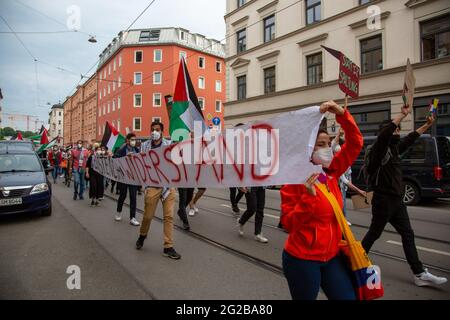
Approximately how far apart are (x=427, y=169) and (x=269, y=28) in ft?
55.9

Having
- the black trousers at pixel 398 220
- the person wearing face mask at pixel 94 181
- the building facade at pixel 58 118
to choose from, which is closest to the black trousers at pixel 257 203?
the black trousers at pixel 398 220

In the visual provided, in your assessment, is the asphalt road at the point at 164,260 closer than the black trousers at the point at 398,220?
Yes

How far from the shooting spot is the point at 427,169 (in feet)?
30.1

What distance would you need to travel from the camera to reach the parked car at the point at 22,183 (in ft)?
21.5

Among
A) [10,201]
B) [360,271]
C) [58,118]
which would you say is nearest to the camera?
[360,271]

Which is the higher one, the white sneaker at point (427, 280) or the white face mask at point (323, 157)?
the white face mask at point (323, 157)

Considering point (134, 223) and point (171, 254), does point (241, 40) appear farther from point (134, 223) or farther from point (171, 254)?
point (171, 254)

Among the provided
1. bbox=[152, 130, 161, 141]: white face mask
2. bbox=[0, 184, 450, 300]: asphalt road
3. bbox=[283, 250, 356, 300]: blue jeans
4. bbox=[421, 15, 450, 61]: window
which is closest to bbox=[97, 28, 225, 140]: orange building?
bbox=[421, 15, 450, 61]: window

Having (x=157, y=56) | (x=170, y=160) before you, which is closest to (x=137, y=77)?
(x=157, y=56)

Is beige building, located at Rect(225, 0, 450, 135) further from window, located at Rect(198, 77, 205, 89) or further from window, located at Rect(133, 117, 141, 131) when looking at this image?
window, located at Rect(133, 117, 141, 131)

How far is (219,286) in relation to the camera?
3477mm

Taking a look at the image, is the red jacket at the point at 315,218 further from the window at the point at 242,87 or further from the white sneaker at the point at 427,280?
the window at the point at 242,87

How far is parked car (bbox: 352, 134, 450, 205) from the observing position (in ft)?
29.3
